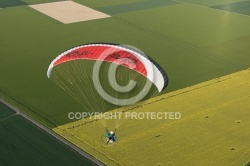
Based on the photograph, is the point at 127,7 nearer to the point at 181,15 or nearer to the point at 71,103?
the point at 181,15

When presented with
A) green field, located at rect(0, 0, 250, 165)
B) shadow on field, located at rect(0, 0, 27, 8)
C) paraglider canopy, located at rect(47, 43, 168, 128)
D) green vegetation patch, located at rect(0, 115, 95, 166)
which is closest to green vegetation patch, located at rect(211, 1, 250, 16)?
green field, located at rect(0, 0, 250, 165)

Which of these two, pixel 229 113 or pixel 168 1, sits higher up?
pixel 168 1

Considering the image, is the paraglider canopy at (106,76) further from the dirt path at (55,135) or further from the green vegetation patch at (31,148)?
the green vegetation patch at (31,148)

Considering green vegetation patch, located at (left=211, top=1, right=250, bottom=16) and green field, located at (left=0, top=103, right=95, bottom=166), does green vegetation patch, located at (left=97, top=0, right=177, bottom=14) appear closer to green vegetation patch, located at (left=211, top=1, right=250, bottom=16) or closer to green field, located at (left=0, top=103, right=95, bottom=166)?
green vegetation patch, located at (left=211, top=1, right=250, bottom=16)

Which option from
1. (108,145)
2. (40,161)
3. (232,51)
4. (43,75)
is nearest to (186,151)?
(108,145)

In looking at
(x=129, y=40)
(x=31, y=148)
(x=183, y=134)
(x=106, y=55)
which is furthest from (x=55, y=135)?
(x=129, y=40)

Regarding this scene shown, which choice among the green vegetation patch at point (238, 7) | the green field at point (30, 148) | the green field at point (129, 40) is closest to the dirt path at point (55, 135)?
the green field at point (30, 148)
